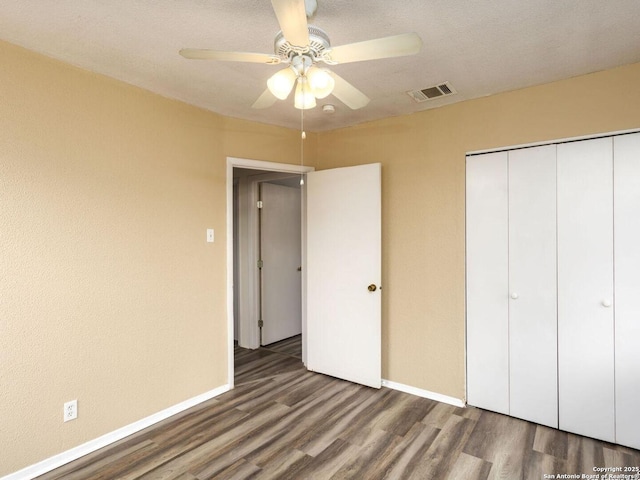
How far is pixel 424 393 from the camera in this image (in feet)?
9.94

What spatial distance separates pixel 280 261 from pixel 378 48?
11.5 ft

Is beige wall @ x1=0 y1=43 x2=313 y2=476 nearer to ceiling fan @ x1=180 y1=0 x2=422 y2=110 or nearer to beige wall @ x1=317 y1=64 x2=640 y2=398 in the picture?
ceiling fan @ x1=180 y1=0 x2=422 y2=110

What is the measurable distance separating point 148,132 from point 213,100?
548 millimetres

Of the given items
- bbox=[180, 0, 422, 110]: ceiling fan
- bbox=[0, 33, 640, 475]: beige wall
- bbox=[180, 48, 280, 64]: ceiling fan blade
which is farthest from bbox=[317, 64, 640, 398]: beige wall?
bbox=[180, 48, 280, 64]: ceiling fan blade

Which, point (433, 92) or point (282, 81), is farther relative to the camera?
point (433, 92)

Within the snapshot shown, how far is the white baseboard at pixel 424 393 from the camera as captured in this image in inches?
113

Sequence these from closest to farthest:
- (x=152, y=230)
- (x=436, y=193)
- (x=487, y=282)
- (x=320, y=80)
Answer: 1. (x=320, y=80)
2. (x=152, y=230)
3. (x=487, y=282)
4. (x=436, y=193)

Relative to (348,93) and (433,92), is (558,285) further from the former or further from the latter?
(348,93)

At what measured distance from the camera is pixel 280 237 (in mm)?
4652

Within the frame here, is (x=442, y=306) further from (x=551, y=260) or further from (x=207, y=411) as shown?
(x=207, y=411)

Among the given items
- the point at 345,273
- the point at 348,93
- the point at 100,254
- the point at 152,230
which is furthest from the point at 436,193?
the point at 100,254

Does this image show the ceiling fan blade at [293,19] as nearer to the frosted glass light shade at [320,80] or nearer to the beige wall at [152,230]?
the frosted glass light shade at [320,80]

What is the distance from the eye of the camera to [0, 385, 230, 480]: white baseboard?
2.01 m

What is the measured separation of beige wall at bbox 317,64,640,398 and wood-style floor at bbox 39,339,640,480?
1.33 feet
